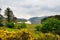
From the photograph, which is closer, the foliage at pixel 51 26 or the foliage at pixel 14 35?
the foliage at pixel 14 35

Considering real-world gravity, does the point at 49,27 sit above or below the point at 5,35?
below

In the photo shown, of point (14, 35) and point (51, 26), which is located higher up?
point (14, 35)

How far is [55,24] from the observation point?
57.3 metres

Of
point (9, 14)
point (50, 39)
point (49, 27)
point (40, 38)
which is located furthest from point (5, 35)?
point (9, 14)

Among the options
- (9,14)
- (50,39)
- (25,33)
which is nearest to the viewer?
(25,33)

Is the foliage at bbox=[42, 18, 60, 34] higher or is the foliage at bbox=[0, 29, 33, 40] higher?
the foliage at bbox=[0, 29, 33, 40]

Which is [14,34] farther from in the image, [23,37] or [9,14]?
[9,14]

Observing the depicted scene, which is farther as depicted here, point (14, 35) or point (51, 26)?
point (51, 26)

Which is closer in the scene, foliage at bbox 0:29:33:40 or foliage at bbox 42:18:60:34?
foliage at bbox 0:29:33:40

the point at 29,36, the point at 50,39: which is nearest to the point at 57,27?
the point at 50,39

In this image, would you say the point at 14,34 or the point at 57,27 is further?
the point at 57,27

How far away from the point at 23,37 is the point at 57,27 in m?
39.7

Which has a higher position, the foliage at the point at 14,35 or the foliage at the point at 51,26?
the foliage at the point at 14,35

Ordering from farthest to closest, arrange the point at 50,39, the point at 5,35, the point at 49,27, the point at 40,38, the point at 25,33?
the point at 49,27, the point at 50,39, the point at 40,38, the point at 25,33, the point at 5,35
